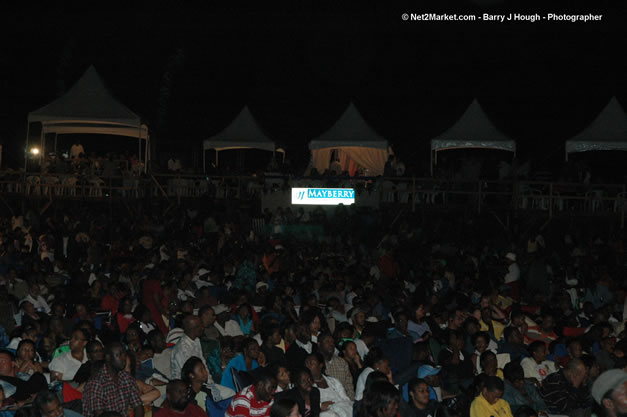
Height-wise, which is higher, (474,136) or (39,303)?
(474,136)

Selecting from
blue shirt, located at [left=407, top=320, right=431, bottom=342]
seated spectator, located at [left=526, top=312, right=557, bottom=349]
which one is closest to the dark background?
seated spectator, located at [left=526, top=312, right=557, bottom=349]

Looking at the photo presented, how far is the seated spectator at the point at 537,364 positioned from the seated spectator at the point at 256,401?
333 cm

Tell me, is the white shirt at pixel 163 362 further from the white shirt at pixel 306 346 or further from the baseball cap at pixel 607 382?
the baseball cap at pixel 607 382

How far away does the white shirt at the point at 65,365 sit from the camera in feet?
26.9

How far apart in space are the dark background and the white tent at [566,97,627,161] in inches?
401

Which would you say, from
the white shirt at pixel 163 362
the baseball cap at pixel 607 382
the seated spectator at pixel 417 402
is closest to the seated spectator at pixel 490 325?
the seated spectator at pixel 417 402

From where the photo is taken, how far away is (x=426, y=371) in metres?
8.29

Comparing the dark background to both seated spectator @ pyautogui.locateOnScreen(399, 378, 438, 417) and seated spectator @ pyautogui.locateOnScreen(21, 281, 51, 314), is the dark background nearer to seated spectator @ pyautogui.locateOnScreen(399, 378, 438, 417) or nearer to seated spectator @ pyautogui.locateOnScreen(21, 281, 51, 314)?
seated spectator @ pyautogui.locateOnScreen(21, 281, 51, 314)

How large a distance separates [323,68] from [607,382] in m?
32.5

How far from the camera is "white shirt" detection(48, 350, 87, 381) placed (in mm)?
8188

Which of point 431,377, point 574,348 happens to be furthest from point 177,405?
point 574,348

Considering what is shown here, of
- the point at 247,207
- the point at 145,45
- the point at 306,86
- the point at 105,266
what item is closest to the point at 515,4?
the point at 306,86

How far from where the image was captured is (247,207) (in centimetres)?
2161

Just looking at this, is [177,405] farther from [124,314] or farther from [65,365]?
[124,314]
